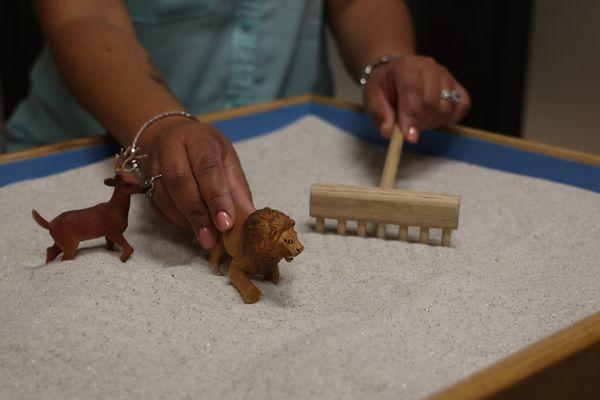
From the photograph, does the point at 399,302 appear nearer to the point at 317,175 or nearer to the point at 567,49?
the point at 317,175

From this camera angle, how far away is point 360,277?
0.84 metres

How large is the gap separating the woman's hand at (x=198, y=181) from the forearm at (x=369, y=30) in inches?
20.8

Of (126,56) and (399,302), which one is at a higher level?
(126,56)

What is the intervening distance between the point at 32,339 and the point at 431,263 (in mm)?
448

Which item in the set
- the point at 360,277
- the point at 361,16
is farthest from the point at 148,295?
the point at 361,16

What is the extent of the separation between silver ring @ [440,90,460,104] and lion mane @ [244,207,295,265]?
0.49 metres

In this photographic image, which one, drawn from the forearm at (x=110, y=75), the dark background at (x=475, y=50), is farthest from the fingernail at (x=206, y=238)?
the dark background at (x=475, y=50)

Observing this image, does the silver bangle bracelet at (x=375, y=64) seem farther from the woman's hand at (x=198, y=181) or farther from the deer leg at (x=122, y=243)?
the deer leg at (x=122, y=243)

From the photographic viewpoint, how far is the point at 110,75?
1.04 meters

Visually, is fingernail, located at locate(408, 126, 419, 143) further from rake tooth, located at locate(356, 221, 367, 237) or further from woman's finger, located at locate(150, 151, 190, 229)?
woman's finger, located at locate(150, 151, 190, 229)

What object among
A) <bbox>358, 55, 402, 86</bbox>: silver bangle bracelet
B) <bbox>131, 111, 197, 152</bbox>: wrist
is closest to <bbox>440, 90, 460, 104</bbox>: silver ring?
<bbox>358, 55, 402, 86</bbox>: silver bangle bracelet

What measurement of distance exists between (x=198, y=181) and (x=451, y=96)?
19.9 inches

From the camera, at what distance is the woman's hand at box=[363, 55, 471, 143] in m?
1.12

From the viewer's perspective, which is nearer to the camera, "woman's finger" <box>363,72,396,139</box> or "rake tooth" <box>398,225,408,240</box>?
"rake tooth" <box>398,225,408,240</box>
